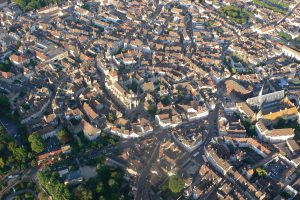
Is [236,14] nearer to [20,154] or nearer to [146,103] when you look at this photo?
[146,103]

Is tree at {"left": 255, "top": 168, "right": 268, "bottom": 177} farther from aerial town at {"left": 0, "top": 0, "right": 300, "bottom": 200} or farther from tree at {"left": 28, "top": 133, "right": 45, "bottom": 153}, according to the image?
tree at {"left": 28, "top": 133, "right": 45, "bottom": 153}

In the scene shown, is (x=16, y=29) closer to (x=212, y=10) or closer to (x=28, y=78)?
(x=28, y=78)

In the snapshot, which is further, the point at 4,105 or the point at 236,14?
the point at 236,14

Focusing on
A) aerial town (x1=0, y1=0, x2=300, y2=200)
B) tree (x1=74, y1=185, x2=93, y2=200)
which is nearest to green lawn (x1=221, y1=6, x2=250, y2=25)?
aerial town (x1=0, y1=0, x2=300, y2=200)

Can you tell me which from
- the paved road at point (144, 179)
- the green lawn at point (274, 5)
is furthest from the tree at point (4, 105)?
the green lawn at point (274, 5)

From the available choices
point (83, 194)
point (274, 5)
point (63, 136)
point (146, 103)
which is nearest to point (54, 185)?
point (83, 194)

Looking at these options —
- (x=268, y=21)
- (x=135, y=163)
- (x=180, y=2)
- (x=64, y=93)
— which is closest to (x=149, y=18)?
(x=180, y=2)
